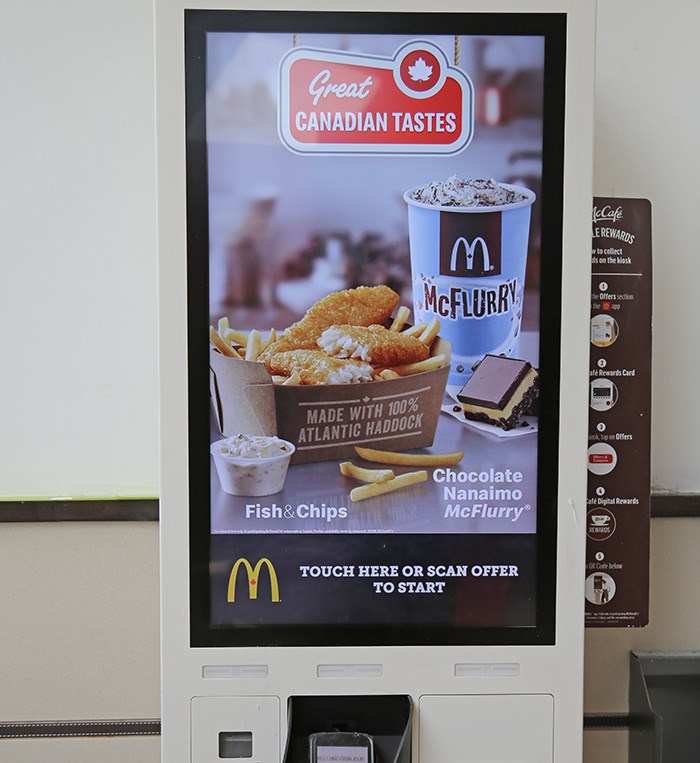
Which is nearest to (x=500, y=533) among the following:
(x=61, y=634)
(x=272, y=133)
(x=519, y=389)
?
(x=519, y=389)

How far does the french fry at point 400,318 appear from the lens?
4.44ft

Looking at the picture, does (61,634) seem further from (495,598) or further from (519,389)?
(519,389)

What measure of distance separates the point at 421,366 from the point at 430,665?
499mm

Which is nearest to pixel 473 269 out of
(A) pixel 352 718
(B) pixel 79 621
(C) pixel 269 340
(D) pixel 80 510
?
(C) pixel 269 340

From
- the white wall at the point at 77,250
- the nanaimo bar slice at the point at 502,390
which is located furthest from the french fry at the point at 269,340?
the white wall at the point at 77,250

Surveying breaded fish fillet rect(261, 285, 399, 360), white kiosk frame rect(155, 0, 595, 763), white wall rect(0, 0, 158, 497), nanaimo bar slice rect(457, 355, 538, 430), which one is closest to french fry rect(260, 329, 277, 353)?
breaded fish fillet rect(261, 285, 399, 360)

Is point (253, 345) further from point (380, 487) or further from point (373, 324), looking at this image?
point (380, 487)

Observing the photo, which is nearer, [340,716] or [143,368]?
[340,716]

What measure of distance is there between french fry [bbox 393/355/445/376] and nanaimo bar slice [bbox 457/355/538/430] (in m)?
0.06

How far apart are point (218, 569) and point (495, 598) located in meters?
0.47

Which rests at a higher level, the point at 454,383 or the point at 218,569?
the point at 454,383

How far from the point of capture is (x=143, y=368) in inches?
67.6

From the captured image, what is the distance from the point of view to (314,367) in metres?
1.34

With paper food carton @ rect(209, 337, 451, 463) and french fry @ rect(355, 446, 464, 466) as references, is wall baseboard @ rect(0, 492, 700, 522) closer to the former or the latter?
paper food carton @ rect(209, 337, 451, 463)
